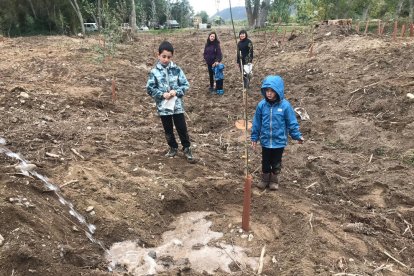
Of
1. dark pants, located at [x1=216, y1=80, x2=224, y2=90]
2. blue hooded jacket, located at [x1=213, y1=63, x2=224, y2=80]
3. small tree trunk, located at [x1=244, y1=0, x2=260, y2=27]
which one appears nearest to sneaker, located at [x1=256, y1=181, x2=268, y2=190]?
blue hooded jacket, located at [x1=213, y1=63, x2=224, y2=80]

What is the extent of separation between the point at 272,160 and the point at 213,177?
30.9 inches

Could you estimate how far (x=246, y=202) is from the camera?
12.6ft

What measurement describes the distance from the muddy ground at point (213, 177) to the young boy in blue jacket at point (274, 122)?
18.0 inches

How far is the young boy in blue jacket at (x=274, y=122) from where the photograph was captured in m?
4.36

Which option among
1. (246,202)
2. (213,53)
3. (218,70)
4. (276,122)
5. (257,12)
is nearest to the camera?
(246,202)

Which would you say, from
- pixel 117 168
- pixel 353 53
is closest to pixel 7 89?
pixel 117 168

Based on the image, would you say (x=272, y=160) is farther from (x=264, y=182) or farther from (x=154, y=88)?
(x=154, y=88)

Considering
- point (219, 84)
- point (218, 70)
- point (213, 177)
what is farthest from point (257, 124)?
point (219, 84)

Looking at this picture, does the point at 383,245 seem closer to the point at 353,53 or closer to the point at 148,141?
the point at 148,141

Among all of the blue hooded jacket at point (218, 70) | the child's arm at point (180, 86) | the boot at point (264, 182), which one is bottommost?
the boot at point (264, 182)

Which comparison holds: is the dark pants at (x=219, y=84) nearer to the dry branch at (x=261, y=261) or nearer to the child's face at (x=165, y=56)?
the child's face at (x=165, y=56)

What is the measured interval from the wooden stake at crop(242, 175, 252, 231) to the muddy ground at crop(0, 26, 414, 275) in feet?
0.36

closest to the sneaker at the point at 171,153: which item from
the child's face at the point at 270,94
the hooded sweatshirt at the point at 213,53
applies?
the child's face at the point at 270,94

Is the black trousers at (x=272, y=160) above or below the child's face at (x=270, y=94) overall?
below
